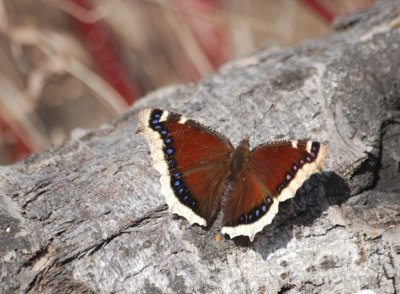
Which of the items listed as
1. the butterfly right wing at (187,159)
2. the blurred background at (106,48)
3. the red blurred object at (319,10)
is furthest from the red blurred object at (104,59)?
the butterfly right wing at (187,159)

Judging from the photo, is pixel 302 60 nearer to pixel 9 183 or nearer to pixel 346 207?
pixel 346 207

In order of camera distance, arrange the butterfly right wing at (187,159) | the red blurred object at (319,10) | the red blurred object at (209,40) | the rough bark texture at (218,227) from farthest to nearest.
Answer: the red blurred object at (209,40) → the red blurred object at (319,10) → the butterfly right wing at (187,159) → the rough bark texture at (218,227)

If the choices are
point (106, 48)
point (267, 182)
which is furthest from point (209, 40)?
point (267, 182)

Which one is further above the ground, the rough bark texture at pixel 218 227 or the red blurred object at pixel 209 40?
the red blurred object at pixel 209 40

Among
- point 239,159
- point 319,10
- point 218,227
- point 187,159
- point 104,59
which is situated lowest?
point 218,227

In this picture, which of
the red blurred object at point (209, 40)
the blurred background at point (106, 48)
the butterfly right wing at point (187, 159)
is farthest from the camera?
the red blurred object at point (209, 40)

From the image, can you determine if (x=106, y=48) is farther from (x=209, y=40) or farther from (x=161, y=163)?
(x=161, y=163)

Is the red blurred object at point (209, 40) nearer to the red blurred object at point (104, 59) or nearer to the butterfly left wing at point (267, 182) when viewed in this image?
the red blurred object at point (104, 59)
